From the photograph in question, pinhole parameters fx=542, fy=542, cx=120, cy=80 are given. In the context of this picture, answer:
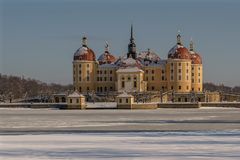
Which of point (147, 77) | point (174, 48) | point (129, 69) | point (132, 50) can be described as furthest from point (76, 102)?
point (132, 50)

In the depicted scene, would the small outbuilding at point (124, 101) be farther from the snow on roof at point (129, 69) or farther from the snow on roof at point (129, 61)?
the snow on roof at point (129, 61)

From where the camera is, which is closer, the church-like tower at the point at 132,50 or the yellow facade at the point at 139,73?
the yellow facade at the point at 139,73

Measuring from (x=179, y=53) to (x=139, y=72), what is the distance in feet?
24.9

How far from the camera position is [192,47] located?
9894 cm

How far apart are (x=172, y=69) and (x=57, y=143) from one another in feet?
228

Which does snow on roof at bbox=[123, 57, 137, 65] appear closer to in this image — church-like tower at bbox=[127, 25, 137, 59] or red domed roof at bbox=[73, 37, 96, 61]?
church-like tower at bbox=[127, 25, 137, 59]

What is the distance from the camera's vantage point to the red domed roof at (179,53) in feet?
286

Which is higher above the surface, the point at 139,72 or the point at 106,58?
the point at 106,58

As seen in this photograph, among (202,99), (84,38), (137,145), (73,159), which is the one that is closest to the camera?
(73,159)

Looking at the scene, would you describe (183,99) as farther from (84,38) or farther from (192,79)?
(84,38)

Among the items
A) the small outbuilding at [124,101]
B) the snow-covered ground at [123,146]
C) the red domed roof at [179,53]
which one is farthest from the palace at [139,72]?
the snow-covered ground at [123,146]

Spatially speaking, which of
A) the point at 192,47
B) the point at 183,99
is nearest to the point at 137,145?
the point at 183,99

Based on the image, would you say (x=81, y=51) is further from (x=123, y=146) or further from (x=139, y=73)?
(x=123, y=146)

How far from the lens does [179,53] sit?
87375 millimetres
